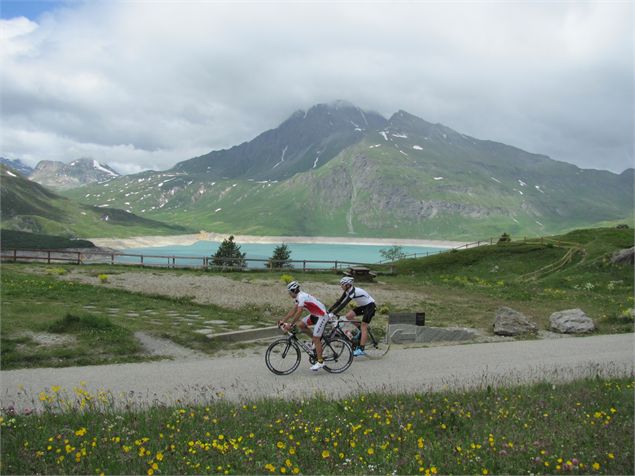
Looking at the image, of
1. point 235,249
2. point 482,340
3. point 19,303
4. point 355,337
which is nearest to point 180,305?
point 19,303

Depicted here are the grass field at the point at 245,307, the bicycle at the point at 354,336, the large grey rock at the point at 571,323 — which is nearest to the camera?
the bicycle at the point at 354,336

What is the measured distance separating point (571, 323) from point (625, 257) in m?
28.9

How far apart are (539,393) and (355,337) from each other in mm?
6208

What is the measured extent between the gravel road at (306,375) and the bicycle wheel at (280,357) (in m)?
0.27

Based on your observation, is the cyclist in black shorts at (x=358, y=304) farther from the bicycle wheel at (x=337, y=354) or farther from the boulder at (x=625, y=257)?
the boulder at (x=625, y=257)

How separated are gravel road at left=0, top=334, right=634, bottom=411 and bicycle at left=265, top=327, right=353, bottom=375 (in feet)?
0.94

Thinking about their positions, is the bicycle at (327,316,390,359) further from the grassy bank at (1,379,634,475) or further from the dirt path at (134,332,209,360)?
the dirt path at (134,332,209,360)

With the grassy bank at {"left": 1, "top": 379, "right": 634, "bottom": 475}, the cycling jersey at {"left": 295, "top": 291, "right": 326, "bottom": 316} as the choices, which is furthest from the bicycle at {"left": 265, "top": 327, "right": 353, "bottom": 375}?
the grassy bank at {"left": 1, "top": 379, "right": 634, "bottom": 475}

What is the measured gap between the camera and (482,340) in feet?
66.2

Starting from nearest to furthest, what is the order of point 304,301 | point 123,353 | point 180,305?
point 304,301 → point 123,353 → point 180,305

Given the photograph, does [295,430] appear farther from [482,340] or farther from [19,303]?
[19,303]

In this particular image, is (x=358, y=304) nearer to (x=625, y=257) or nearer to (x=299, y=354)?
(x=299, y=354)

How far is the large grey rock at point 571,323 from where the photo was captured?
877 inches

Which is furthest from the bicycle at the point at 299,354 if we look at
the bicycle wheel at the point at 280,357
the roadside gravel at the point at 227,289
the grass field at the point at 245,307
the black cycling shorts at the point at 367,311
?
the roadside gravel at the point at 227,289
